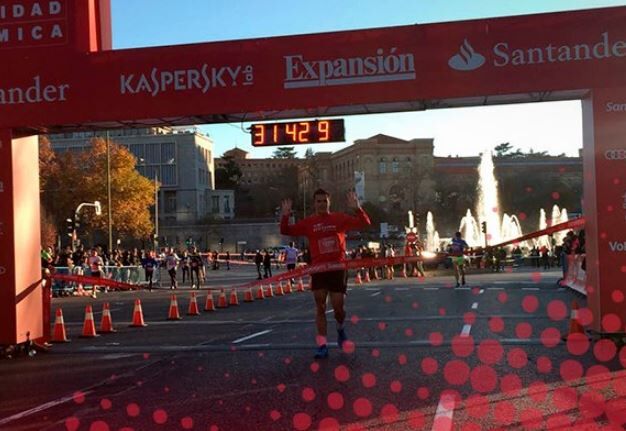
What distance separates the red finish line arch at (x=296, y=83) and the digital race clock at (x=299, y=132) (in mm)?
195

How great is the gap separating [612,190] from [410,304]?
787cm

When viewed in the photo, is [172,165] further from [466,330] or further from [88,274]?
[466,330]

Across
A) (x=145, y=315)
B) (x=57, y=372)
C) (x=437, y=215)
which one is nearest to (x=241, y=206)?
(x=437, y=215)

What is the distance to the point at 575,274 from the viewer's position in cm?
1959

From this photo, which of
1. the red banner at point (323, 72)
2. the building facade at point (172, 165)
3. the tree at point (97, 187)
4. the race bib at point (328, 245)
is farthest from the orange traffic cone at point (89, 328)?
the building facade at point (172, 165)

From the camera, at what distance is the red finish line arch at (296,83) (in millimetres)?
9078

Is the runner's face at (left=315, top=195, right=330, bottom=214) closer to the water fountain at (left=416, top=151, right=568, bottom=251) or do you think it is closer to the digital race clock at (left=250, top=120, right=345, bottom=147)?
the digital race clock at (left=250, top=120, right=345, bottom=147)

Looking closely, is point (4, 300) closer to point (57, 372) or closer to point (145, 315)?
point (57, 372)

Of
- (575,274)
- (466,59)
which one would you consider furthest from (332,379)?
(575,274)

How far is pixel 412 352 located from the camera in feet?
28.9

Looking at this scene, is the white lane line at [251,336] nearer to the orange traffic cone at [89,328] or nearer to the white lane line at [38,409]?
the orange traffic cone at [89,328]

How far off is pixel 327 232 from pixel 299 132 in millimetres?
2618

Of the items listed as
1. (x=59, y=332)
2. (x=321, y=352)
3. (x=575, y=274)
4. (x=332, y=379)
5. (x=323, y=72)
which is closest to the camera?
(x=332, y=379)

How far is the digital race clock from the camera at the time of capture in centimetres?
1072
